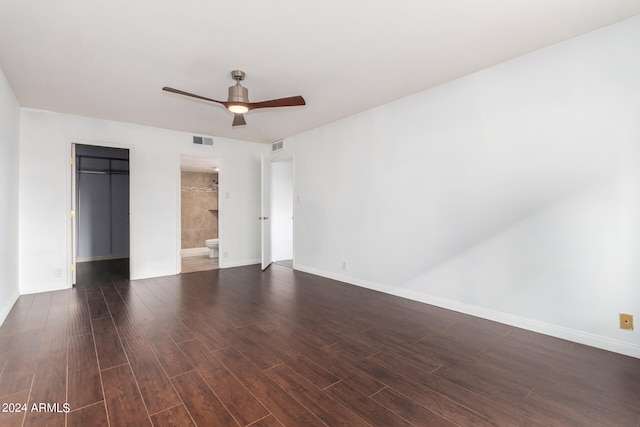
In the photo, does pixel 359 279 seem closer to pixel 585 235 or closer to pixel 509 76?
pixel 585 235

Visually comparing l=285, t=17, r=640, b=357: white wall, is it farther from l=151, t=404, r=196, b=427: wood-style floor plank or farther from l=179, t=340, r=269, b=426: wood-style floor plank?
l=151, t=404, r=196, b=427: wood-style floor plank

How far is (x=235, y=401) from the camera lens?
1.73 metres

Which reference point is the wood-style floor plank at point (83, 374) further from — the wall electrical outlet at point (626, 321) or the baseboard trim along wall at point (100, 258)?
the baseboard trim along wall at point (100, 258)

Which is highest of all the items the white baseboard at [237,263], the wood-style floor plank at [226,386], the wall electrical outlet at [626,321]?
the wall electrical outlet at [626,321]

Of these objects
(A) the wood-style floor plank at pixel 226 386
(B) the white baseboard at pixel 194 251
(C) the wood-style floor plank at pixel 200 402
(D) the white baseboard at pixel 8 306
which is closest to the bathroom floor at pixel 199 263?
(B) the white baseboard at pixel 194 251

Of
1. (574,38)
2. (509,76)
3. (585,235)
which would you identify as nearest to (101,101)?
(509,76)

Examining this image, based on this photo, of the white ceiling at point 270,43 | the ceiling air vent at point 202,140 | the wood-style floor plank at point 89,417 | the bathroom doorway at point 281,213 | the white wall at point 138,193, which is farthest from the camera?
the bathroom doorway at point 281,213

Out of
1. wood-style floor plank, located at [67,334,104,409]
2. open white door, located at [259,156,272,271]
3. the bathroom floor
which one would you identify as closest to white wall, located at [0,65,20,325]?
wood-style floor plank, located at [67,334,104,409]

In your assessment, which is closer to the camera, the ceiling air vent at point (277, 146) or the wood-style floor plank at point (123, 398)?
the wood-style floor plank at point (123, 398)

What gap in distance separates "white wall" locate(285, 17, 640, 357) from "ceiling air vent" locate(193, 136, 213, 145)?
9.73 feet

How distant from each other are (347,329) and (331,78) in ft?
8.36

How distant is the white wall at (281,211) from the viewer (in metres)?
6.60

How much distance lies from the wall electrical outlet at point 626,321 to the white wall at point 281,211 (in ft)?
17.6

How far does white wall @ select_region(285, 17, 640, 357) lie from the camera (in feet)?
7.54
